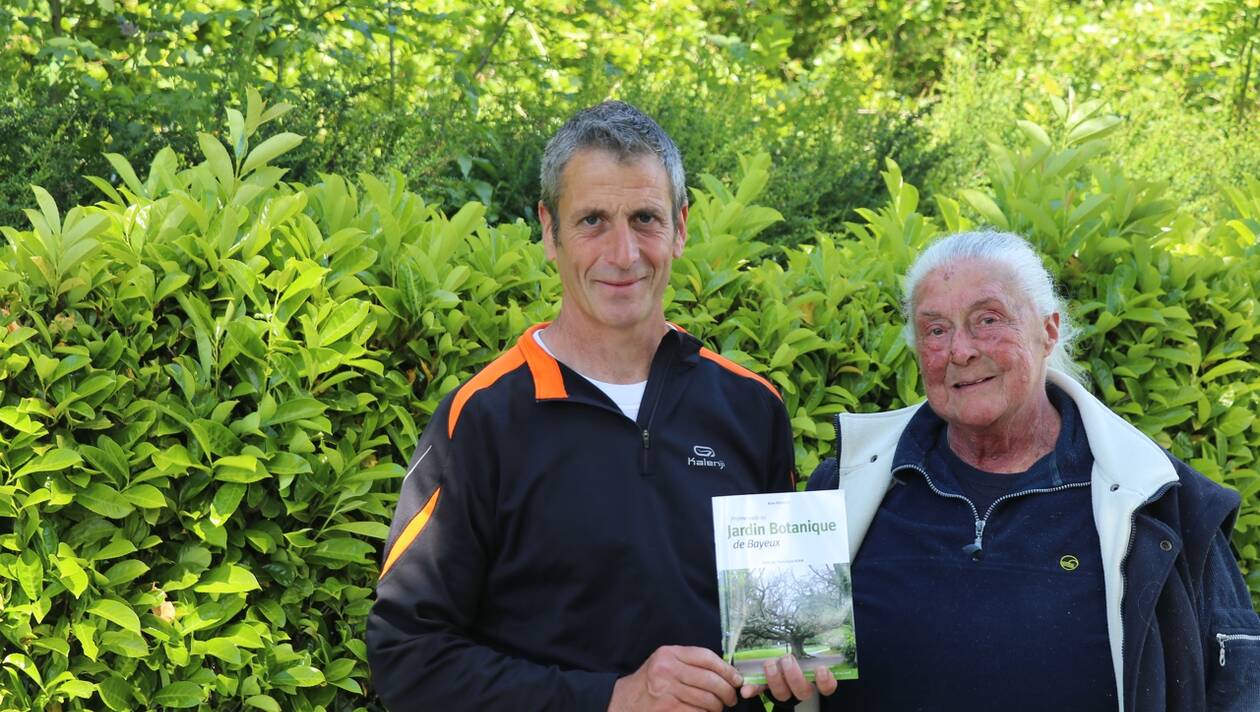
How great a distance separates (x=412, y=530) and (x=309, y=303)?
93cm

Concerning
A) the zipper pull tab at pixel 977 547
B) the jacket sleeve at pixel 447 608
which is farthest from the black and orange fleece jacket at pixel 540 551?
the zipper pull tab at pixel 977 547

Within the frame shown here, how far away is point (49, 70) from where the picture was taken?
240 inches

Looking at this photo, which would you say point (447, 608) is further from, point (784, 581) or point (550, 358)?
point (784, 581)

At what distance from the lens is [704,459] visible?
267 cm

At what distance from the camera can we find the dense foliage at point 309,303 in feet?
9.93

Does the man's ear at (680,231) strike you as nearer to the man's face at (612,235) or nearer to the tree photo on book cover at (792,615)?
the man's face at (612,235)

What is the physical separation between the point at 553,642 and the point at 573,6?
6972 millimetres

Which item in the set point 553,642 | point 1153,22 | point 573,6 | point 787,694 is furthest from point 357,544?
point 1153,22

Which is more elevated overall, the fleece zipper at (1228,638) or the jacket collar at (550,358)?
the jacket collar at (550,358)

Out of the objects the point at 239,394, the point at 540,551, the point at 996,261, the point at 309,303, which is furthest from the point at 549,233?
the point at 996,261

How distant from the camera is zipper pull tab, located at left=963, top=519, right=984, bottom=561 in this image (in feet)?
9.36

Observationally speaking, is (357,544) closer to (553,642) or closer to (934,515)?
(553,642)

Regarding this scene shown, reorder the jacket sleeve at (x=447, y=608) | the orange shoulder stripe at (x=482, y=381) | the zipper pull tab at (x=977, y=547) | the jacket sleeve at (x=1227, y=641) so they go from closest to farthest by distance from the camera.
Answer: the jacket sleeve at (x=447, y=608) → the orange shoulder stripe at (x=482, y=381) → the jacket sleeve at (x=1227, y=641) → the zipper pull tab at (x=977, y=547)

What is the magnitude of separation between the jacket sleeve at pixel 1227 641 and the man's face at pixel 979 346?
0.51 m
